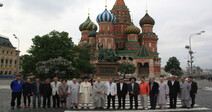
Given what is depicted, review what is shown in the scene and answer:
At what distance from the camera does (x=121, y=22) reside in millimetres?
72875

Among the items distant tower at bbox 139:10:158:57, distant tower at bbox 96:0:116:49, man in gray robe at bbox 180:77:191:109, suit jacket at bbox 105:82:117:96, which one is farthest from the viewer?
distant tower at bbox 139:10:158:57

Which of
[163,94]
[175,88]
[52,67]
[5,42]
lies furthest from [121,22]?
[163,94]

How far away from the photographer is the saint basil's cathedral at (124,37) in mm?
61562

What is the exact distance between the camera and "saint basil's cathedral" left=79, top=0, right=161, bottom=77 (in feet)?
202

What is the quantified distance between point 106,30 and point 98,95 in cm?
5267

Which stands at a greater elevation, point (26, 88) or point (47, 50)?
point (47, 50)

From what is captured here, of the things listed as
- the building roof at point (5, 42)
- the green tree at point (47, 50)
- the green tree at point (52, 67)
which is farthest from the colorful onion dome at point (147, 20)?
the building roof at point (5, 42)

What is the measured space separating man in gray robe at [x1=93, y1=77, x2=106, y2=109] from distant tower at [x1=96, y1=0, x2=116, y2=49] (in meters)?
50.9

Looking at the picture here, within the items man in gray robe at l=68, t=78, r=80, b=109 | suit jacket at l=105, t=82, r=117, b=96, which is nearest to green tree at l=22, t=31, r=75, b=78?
man in gray robe at l=68, t=78, r=80, b=109

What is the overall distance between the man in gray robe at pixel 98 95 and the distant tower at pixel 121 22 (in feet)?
199

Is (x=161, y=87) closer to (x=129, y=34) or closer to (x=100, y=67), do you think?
(x=100, y=67)

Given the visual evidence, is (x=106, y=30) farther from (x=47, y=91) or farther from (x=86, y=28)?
(x=47, y=91)

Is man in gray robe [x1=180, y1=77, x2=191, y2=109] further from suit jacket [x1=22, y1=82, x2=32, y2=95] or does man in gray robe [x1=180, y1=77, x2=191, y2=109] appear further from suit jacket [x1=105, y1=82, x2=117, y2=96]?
suit jacket [x1=22, y1=82, x2=32, y2=95]

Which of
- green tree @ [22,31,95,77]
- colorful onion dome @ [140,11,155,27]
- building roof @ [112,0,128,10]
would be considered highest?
building roof @ [112,0,128,10]
